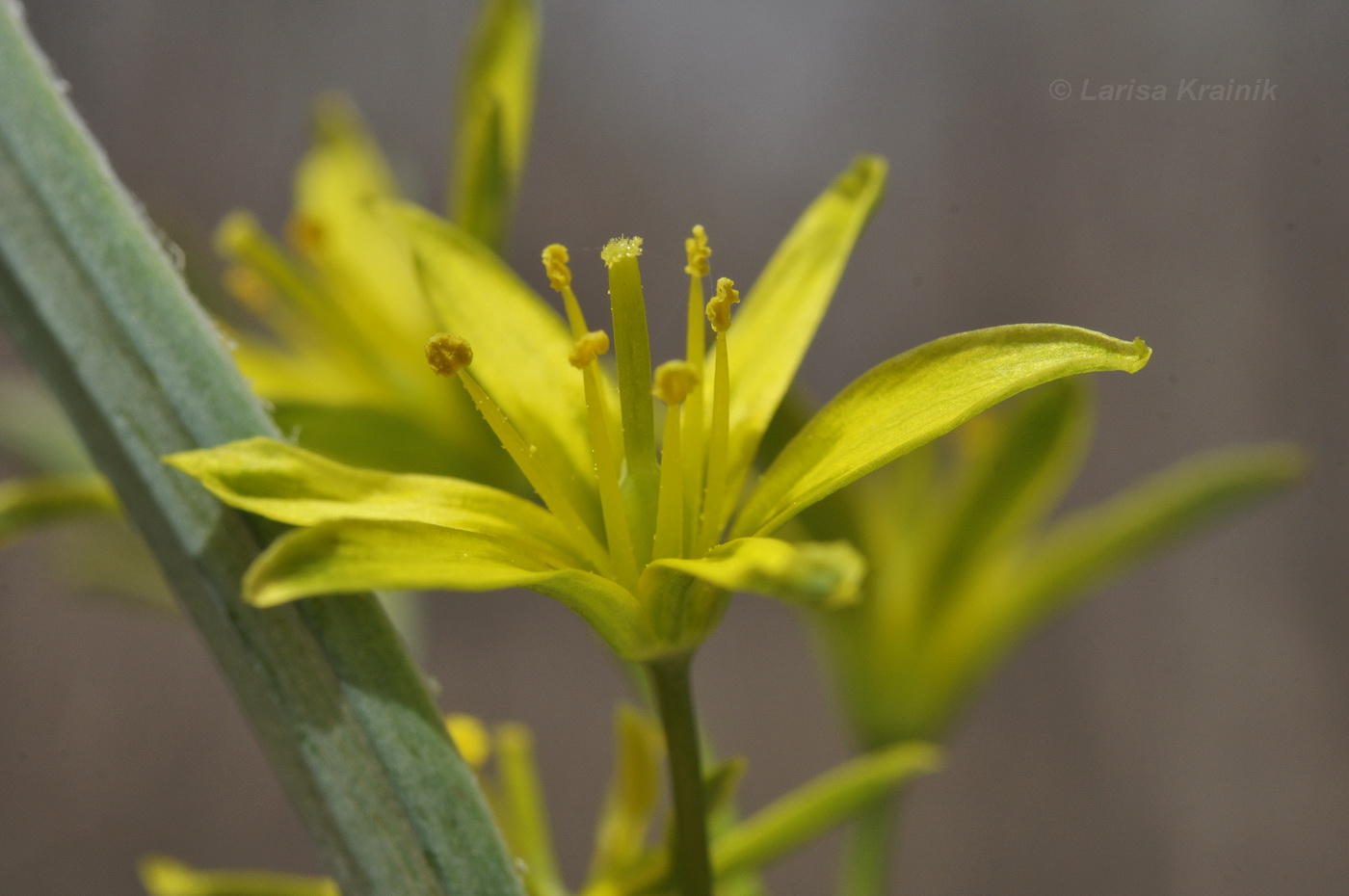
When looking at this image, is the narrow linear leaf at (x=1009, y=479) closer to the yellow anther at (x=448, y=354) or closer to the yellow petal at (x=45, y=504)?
the yellow anther at (x=448, y=354)

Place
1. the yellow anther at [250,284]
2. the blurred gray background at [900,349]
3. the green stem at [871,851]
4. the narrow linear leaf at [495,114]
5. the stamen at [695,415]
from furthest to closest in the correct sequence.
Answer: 1. the blurred gray background at [900,349]
2. the yellow anther at [250,284]
3. the green stem at [871,851]
4. the narrow linear leaf at [495,114]
5. the stamen at [695,415]

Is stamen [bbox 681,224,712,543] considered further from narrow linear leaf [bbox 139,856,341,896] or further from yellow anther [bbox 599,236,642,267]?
narrow linear leaf [bbox 139,856,341,896]

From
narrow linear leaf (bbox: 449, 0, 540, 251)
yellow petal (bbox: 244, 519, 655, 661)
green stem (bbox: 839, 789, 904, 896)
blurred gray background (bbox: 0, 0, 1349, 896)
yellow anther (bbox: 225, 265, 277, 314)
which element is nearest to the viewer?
yellow petal (bbox: 244, 519, 655, 661)

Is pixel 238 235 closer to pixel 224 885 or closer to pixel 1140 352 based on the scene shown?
pixel 224 885

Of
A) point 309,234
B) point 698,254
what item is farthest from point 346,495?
point 309,234

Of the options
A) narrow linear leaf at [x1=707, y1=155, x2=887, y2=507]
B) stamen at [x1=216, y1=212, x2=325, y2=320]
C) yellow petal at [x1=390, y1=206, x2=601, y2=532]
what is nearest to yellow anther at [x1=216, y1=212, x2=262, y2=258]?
stamen at [x1=216, y1=212, x2=325, y2=320]

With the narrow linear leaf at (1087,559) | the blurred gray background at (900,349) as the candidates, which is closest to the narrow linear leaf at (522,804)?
the narrow linear leaf at (1087,559)

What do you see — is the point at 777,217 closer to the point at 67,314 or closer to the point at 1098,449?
the point at 1098,449
